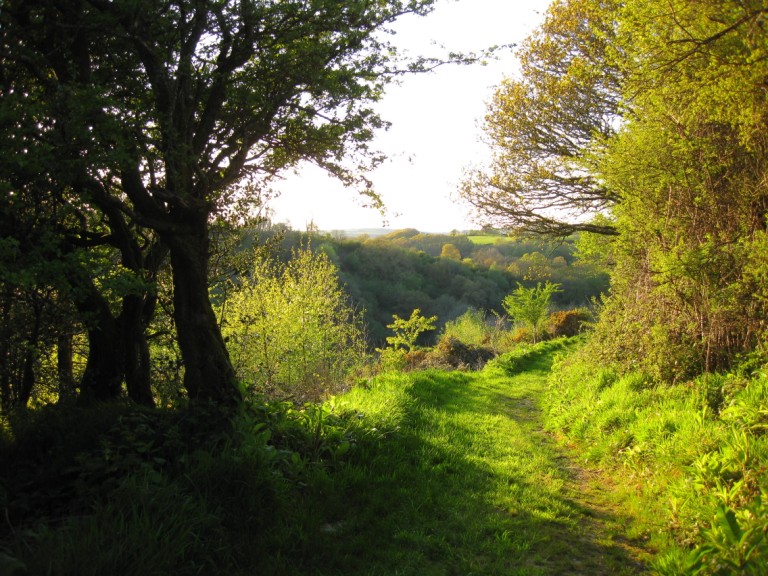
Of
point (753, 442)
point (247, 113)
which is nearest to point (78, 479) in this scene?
point (247, 113)

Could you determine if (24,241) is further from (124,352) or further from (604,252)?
(604,252)

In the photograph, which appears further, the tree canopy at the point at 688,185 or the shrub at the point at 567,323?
the shrub at the point at 567,323

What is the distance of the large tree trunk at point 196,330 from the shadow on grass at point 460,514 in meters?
1.62

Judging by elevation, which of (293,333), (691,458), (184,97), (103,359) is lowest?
(691,458)

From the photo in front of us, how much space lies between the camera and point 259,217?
23.5ft

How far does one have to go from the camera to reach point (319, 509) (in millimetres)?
3926

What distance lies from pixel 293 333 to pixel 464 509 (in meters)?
6.74

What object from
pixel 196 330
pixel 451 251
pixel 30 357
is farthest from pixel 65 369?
pixel 451 251

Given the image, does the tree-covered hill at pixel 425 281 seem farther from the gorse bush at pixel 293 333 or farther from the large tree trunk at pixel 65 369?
the large tree trunk at pixel 65 369

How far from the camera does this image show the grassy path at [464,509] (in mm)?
3377

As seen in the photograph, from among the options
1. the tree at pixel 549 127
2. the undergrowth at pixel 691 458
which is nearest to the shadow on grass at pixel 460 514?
the undergrowth at pixel 691 458

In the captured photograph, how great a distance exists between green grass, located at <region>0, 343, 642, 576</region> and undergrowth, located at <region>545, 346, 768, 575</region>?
13.0 inches

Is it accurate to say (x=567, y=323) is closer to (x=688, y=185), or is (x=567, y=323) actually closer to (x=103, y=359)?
(x=688, y=185)

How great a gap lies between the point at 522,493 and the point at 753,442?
6.24ft
